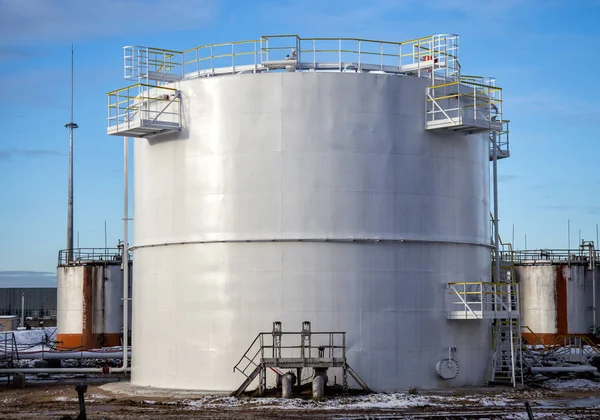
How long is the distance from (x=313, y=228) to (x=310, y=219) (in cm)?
28

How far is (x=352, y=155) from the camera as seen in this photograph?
2788cm

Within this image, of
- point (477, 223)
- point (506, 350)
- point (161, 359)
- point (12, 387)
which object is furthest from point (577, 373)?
point (12, 387)

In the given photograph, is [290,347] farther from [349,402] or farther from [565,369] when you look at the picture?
[565,369]

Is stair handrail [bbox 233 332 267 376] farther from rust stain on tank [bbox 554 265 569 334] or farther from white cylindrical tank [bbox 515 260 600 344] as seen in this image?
rust stain on tank [bbox 554 265 569 334]

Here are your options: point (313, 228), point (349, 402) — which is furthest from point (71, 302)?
point (349, 402)

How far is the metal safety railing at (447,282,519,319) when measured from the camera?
28.3 meters

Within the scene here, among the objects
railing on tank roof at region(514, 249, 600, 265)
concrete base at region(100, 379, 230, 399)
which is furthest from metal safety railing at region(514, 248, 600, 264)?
concrete base at region(100, 379, 230, 399)

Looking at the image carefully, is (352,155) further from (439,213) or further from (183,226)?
(183,226)

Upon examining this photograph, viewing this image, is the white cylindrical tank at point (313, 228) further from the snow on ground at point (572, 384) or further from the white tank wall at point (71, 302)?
the white tank wall at point (71, 302)

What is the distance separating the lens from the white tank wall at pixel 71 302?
176 feet

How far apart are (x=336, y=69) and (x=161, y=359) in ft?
34.9

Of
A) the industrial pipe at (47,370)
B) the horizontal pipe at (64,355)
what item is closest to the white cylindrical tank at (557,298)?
the horizontal pipe at (64,355)

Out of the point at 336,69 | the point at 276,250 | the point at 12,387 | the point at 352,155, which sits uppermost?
the point at 336,69

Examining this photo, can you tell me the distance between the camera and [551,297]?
55.0 meters
